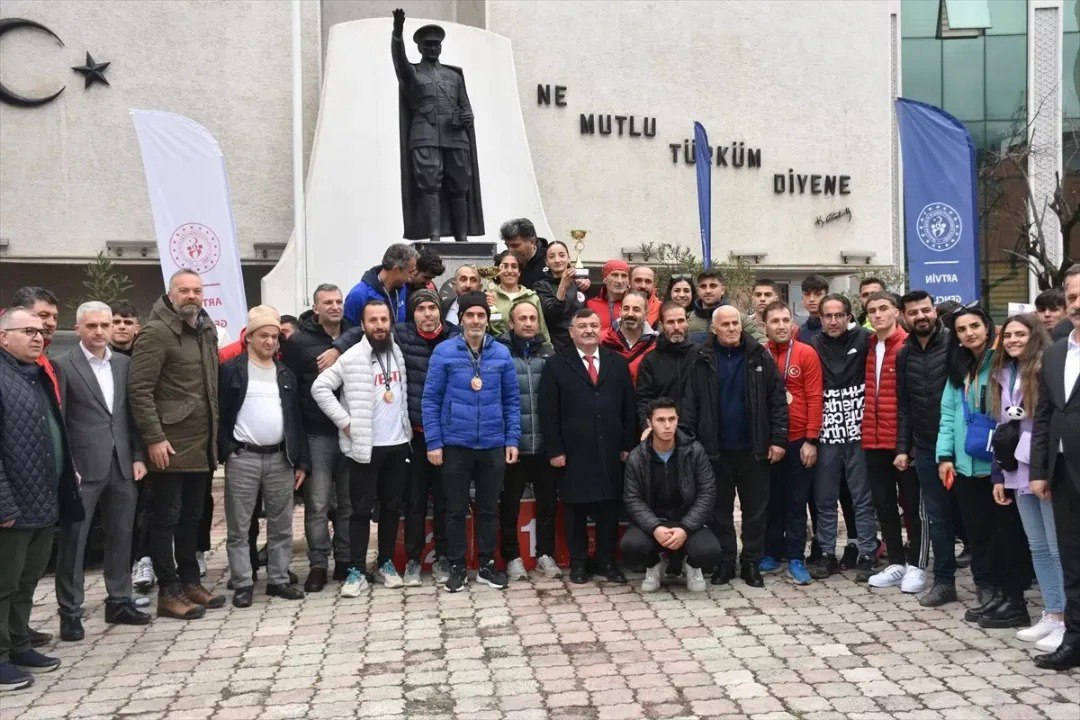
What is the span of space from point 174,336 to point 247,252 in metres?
17.9

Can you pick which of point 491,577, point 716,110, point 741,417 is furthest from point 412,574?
point 716,110

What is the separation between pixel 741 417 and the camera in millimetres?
6746

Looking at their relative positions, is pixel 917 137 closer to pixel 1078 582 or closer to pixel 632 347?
pixel 632 347

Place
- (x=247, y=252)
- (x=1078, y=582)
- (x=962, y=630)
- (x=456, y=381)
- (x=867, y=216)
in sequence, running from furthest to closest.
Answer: (x=867, y=216) → (x=247, y=252) → (x=456, y=381) → (x=962, y=630) → (x=1078, y=582)

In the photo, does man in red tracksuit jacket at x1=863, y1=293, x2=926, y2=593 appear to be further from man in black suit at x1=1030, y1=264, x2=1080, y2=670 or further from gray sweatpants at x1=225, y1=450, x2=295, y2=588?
gray sweatpants at x1=225, y1=450, x2=295, y2=588

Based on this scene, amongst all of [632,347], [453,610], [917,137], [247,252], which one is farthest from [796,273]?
[453,610]

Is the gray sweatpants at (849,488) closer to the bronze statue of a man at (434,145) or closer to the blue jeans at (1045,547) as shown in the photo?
the blue jeans at (1045,547)

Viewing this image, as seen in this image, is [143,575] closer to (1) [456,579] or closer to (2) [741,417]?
(1) [456,579]

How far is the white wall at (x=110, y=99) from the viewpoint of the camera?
2214 centimetres

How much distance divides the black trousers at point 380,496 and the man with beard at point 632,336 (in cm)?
162

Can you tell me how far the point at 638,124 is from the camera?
81.0 ft

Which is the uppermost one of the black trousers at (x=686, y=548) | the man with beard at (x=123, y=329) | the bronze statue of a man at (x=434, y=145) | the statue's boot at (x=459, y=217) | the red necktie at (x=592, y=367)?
the bronze statue of a man at (x=434, y=145)

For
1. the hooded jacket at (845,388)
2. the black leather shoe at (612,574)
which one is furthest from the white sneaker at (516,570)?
the hooded jacket at (845,388)

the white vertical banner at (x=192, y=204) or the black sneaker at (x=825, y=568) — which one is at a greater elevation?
the white vertical banner at (x=192, y=204)
